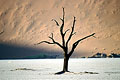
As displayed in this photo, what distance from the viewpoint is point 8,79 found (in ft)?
124

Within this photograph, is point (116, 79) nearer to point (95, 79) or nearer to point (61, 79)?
point (95, 79)

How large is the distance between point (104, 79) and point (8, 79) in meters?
10.3

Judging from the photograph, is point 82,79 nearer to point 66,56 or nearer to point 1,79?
point 1,79

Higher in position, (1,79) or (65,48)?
(65,48)

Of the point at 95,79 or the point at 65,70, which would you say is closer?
the point at 95,79

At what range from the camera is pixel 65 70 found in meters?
50.5

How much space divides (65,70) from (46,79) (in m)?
12.9

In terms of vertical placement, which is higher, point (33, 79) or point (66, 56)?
point (66, 56)

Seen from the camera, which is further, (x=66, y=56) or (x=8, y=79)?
(x=66, y=56)

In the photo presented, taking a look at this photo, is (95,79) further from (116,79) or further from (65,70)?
(65,70)

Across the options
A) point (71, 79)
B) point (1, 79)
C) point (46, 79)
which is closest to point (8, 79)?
point (1, 79)

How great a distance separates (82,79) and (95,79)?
138 cm

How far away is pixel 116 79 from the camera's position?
36594 mm

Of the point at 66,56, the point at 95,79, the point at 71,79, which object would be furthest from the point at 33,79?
the point at 66,56
